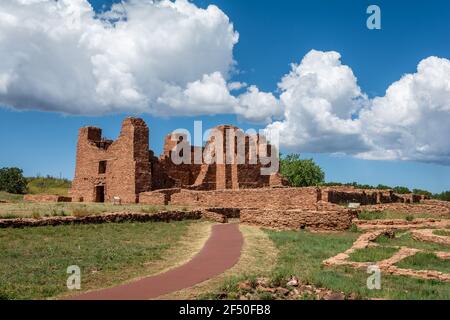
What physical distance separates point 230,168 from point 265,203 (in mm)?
10254

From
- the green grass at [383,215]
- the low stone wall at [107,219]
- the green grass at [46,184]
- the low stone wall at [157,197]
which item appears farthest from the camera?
the green grass at [46,184]

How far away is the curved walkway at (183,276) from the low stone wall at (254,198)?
1223 cm

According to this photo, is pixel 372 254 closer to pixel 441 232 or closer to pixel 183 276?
pixel 183 276

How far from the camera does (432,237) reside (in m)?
17.3

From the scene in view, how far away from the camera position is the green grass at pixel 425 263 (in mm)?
12164

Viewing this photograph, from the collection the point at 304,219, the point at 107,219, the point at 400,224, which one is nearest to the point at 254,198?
the point at 304,219

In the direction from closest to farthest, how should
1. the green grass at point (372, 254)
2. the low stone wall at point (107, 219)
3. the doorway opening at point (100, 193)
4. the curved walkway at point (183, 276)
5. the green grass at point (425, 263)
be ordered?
the curved walkway at point (183, 276)
the green grass at point (425, 263)
the green grass at point (372, 254)
the low stone wall at point (107, 219)
the doorway opening at point (100, 193)

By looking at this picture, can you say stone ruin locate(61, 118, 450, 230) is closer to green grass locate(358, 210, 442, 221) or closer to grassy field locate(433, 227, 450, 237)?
green grass locate(358, 210, 442, 221)

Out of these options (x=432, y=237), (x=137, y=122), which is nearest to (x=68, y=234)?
(x=432, y=237)

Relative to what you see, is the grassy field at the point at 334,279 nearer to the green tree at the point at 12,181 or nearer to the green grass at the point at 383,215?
the green grass at the point at 383,215

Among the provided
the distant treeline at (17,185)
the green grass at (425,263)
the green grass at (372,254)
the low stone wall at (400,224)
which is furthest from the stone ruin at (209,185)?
the distant treeline at (17,185)

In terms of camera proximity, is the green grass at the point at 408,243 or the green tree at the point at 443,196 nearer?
the green grass at the point at 408,243
